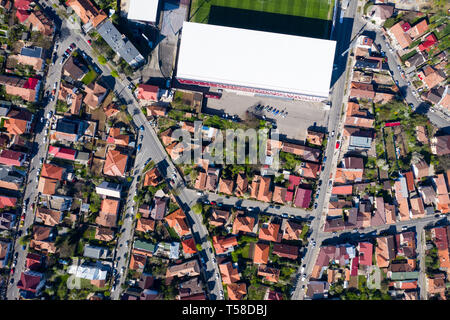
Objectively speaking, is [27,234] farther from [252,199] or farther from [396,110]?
[396,110]

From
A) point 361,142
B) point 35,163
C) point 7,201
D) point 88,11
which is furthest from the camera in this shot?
point 35,163

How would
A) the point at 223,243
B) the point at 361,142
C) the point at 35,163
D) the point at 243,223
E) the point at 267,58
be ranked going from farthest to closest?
the point at 35,163 < the point at 223,243 < the point at 243,223 < the point at 361,142 < the point at 267,58

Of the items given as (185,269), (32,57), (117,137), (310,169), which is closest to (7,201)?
(117,137)

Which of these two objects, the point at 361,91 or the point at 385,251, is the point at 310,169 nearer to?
the point at 361,91

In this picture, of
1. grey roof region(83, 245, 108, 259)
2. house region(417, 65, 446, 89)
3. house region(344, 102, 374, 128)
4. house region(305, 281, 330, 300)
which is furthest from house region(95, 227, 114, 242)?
house region(417, 65, 446, 89)

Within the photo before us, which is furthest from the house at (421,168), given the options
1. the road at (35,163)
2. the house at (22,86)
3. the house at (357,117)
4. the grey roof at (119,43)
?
the house at (22,86)

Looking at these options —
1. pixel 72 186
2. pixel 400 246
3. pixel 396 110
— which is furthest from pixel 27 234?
pixel 396 110

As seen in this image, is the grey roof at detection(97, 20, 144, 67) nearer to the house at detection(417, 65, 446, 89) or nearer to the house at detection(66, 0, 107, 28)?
the house at detection(66, 0, 107, 28)

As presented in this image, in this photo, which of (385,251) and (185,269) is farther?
(185,269)
